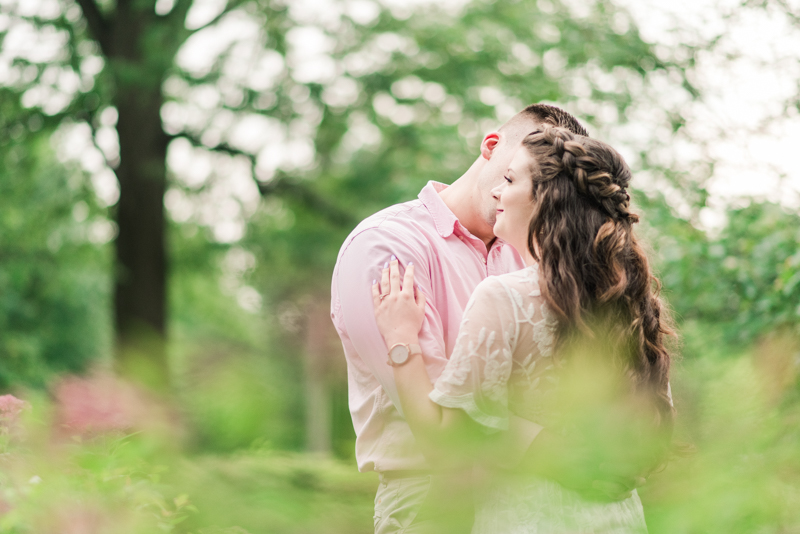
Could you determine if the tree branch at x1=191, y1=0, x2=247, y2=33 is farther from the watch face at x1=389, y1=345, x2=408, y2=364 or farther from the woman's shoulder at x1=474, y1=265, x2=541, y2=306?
the woman's shoulder at x1=474, y1=265, x2=541, y2=306

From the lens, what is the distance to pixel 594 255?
1.89 meters

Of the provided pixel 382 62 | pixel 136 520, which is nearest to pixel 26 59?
pixel 382 62

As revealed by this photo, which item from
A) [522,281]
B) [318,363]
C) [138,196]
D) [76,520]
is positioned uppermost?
[138,196]

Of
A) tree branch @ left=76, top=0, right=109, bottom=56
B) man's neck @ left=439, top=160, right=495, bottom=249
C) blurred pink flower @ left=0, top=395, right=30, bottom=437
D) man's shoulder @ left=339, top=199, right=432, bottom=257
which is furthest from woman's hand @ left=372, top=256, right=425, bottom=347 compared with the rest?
tree branch @ left=76, top=0, right=109, bottom=56

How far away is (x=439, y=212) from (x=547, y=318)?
3.32 feet

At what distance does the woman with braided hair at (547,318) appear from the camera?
5.73 ft

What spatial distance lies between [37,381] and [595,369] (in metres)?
11.1

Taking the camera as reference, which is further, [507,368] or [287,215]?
[287,215]

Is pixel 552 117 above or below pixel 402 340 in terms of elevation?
above

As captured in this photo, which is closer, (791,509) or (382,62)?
(791,509)

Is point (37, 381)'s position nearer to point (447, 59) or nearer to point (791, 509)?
point (447, 59)

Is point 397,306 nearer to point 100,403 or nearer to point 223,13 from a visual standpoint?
point 100,403

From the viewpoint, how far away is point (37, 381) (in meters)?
10.5

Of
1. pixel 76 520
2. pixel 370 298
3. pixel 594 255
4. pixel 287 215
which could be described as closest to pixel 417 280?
pixel 370 298
